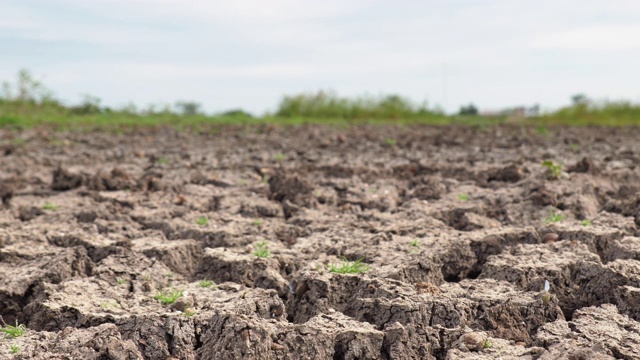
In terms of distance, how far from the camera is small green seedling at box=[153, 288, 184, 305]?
305 cm

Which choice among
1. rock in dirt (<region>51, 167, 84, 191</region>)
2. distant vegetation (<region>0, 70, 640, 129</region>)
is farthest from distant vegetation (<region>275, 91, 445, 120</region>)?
rock in dirt (<region>51, 167, 84, 191</region>)

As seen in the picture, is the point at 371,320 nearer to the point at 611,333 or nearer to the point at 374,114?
the point at 611,333

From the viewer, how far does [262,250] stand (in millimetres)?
3715

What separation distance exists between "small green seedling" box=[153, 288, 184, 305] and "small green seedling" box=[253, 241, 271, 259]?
1.63 feet

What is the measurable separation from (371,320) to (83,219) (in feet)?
7.87

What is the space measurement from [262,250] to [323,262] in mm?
345

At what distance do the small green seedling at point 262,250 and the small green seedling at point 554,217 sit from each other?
63.6 inches

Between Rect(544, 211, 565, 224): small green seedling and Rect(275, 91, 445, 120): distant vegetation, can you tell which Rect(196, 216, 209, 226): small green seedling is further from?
Rect(275, 91, 445, 120): distant vegetation

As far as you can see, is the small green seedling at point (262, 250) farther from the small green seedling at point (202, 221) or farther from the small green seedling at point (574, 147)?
the small green seedling at point (574, 147)

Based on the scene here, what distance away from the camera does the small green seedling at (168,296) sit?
3.05 meters

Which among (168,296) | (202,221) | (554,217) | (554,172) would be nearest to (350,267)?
(168,296)

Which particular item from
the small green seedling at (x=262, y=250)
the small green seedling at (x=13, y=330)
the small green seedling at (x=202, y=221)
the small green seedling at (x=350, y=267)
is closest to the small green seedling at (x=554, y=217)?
the small green seedling at (x=350, y=267)

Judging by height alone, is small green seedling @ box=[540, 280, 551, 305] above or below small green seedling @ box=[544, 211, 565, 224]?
below

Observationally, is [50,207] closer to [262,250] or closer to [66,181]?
[66,181]
